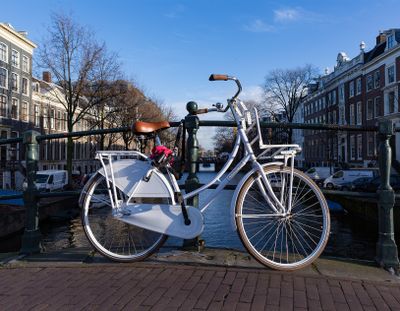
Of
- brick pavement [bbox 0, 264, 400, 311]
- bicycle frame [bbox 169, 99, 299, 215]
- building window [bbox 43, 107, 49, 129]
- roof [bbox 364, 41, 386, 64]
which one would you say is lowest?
brick pavement [bbox 0, 264, 400, 311]

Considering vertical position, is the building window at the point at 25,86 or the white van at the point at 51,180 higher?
the building window at the point at 25,86

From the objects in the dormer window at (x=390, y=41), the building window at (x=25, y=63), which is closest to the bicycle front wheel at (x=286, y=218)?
the building window at (x=25, y=63)

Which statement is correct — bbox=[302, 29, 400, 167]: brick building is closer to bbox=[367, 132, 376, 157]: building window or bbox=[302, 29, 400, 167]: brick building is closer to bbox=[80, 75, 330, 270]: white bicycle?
bbox=[367, 132, 376, 157]: building window

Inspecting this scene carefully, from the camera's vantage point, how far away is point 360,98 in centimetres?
5056

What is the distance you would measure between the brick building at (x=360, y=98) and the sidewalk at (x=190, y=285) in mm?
35765

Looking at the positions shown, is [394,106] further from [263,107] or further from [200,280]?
[200,280]

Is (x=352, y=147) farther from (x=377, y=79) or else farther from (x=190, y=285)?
(x=190, y=285)

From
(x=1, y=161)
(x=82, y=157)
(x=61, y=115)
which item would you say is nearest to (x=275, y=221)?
(x=1, y=161)

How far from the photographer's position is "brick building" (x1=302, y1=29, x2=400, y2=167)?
141ft

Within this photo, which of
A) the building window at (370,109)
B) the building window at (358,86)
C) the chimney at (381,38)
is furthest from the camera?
the building window at (358,86)

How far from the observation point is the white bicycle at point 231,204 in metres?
3.52

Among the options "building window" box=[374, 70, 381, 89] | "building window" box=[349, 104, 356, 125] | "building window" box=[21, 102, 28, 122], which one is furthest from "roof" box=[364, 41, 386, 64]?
"building window" box=[21, 102, 28, 122]

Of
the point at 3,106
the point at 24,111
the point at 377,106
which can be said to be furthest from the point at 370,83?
the point at 3,106

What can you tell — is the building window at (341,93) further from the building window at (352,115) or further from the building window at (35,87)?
the building window at (35,87)
